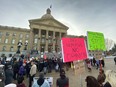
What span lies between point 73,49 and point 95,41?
2164 mm

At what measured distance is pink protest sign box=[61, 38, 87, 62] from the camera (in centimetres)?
488

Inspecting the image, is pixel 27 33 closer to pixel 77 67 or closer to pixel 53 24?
pixel 53 24

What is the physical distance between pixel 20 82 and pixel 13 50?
62.8m

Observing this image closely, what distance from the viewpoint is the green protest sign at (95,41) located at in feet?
21.2

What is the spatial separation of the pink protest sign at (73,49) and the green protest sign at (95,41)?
1061 millimetres

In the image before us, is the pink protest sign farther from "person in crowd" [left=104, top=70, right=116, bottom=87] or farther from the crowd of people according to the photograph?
"person in crowd" [left=104, top=70, right=116, bottom=87]

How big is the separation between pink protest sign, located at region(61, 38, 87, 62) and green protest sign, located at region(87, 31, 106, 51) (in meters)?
1.06

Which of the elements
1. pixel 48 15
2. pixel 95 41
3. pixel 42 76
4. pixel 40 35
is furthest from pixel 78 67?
pixel 48 15

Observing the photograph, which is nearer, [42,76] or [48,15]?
[42,76]

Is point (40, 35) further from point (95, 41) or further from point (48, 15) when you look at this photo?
point (95, 41)

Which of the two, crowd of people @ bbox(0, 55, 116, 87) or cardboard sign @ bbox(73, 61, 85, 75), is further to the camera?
cardboard sign @ bbox(73, 61, 85, 75)

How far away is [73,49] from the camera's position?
520 centimetres

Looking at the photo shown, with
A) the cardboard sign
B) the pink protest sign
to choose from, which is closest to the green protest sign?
the pink protest sign

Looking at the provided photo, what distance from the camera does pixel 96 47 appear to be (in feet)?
21.9
